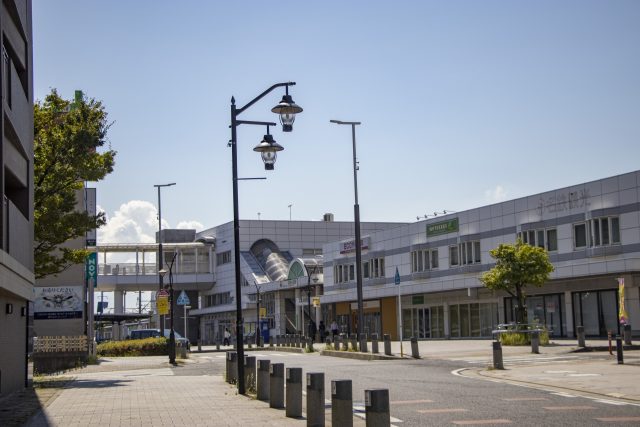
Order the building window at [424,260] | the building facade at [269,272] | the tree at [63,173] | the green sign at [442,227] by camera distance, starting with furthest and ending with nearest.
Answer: the building facade at [269,272] → the building window at [424,260] → the green sign at [442,227] → the tree at [63,173]

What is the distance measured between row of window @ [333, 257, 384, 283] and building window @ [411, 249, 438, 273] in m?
4.98

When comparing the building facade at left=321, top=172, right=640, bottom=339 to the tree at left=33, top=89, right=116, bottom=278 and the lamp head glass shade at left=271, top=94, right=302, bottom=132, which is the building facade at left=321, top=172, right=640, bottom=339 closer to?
the tree at left=33, top=89, right=116, bottom=278

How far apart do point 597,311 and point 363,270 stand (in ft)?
83.0

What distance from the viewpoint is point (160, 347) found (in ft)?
152

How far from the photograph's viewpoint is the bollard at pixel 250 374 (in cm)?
1850

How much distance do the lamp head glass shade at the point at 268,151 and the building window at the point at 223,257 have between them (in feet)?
250

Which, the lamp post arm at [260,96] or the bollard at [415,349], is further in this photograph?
the bollard at [415,349]

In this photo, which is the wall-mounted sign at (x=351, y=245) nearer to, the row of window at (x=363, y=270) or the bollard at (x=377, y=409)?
the row of window at (x=363, y=270)

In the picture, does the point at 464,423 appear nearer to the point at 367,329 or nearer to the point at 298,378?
the point at 298,378

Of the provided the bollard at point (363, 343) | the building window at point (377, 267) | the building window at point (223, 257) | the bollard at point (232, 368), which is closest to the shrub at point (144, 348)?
the bollard at point (363, 343)

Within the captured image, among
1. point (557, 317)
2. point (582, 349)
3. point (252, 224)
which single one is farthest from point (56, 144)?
point (252, 224)

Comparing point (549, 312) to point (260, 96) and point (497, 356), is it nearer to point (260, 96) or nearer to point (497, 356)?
point (497, 356)

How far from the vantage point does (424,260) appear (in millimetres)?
58562

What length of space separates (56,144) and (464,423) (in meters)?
17.8
